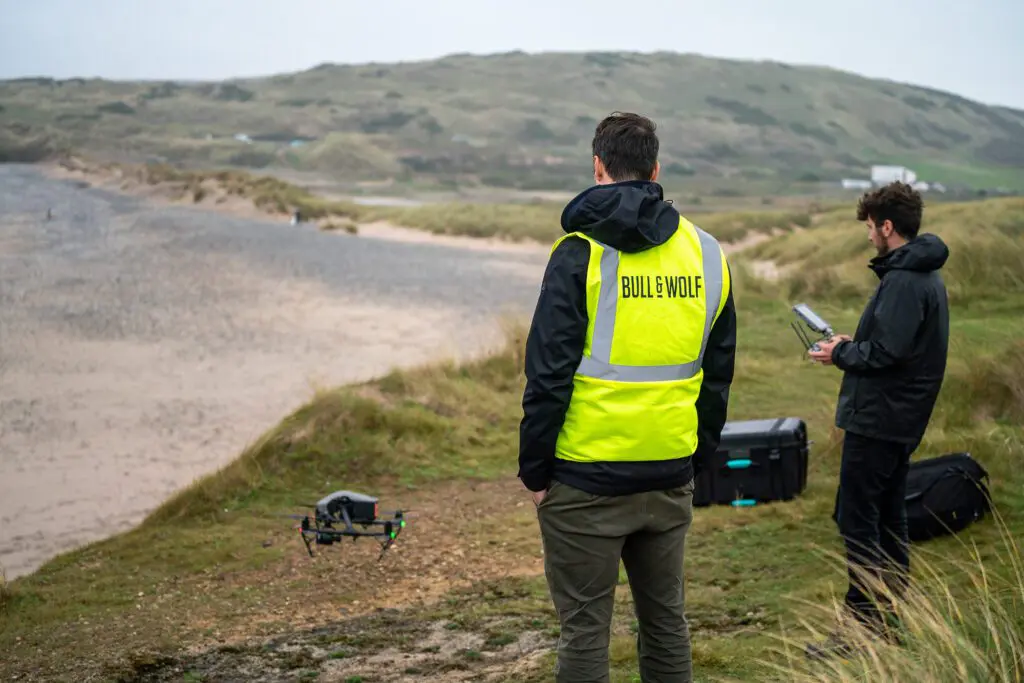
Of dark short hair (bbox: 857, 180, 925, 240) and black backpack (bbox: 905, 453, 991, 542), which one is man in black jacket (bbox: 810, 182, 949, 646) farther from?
black backpack (bbox: 905, 453, 991, 542)

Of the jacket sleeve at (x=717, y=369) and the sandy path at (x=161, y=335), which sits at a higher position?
the jacket sleeve at (x=717, y=369)

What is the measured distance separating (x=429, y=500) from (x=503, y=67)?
110415 mm

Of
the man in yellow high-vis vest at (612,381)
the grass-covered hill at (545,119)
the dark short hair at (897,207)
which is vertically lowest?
the man in yellow high-vis vest at (612,381)

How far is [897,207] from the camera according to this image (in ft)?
14.1

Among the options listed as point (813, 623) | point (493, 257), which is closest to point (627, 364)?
point (813, 623)

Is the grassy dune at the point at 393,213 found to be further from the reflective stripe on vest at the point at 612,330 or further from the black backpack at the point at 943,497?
the reflective stripe on vest at the point at 612,330

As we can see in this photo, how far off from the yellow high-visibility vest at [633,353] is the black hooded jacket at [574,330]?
0.03m

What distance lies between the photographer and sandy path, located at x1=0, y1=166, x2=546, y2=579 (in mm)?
10860

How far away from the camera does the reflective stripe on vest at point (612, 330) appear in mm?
3072

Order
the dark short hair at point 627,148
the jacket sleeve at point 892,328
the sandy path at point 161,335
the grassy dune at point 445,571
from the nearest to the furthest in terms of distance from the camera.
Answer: the dark short hair at point 627,148 → the jacket sleeve at point 892,328 → the grassy dune at point 445,571 → the sandy path at point 161,335

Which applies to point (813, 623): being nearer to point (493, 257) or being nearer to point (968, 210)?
point (968, 210)

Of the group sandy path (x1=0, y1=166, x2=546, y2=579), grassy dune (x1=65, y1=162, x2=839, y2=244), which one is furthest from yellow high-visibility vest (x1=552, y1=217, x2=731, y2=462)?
grassy dune (x1=65, y1=162, x2=839, y2=244)

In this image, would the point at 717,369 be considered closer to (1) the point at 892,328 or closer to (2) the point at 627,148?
(2) the point at 627,148

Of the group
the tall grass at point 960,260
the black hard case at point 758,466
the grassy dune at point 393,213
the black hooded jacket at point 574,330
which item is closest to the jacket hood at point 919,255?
the black hooded jacket at point 574,330
